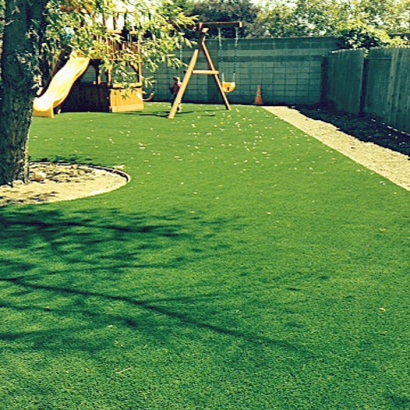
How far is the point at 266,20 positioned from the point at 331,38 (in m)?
22.5

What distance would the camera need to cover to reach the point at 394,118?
1361cm

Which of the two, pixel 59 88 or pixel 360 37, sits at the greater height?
pixel 360 37

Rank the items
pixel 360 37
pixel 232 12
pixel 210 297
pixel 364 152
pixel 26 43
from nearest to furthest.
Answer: pixel 210 297, pixel 26 43, pixel 364 152, pixel 360 37, pixel 232 12

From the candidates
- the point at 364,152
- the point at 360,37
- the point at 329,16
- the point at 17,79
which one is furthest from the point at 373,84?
the point at 329,16

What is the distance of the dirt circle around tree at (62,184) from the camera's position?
7005 millimetres

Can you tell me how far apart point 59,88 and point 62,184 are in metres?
8.89

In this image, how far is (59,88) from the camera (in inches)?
620

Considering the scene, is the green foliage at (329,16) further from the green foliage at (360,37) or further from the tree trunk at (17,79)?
the tree trunk at (17,79)

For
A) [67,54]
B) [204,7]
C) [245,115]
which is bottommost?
[245,115]

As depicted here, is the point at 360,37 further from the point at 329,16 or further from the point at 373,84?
the point at 329,16

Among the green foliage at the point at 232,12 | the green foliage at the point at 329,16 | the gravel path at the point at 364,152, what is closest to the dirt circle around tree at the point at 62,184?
the gravel path at the point at 364,152

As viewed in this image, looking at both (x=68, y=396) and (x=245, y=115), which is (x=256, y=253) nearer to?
(x=68, y=396)


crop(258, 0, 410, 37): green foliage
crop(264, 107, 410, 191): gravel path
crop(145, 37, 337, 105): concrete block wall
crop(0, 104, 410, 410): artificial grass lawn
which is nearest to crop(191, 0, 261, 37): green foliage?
crop(258, 0, 410, 37): green foliage

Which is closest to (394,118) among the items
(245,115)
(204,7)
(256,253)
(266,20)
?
(245,115)
